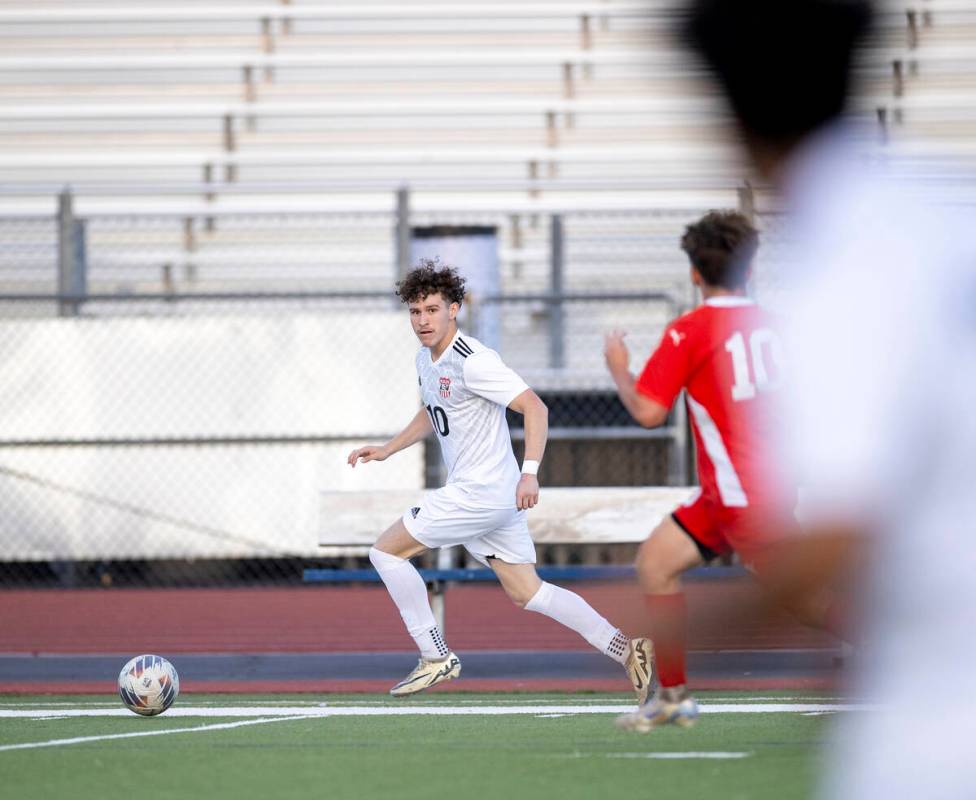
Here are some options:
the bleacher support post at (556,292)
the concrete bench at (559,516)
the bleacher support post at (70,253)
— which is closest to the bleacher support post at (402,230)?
the bleacher support post at (556,292)

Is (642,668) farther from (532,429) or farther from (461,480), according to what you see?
(461,480)

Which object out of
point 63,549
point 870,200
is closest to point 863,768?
point 870,200

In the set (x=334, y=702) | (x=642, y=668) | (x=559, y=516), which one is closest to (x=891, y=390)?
(x=642, y=668)

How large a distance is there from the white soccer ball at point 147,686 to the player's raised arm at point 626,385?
9.78 ft

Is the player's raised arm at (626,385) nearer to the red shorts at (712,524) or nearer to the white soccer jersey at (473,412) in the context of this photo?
the red shorts at (712,524)

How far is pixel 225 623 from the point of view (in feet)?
38.2

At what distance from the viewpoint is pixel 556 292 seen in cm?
1294

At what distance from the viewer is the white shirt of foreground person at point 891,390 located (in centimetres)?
150

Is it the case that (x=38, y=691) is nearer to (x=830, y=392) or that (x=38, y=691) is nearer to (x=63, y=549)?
(x=63, y=549)

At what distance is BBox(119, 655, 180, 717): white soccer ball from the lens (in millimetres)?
6539

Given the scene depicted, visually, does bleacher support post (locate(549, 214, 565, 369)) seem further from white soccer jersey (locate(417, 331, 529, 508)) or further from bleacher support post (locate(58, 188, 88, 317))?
white soccer jersey (locate(417, 331, 529, 508))

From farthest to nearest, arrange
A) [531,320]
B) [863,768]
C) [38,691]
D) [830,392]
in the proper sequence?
[531,320] < [38,691] < [863,768] < [830,392]

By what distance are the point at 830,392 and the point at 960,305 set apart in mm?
173

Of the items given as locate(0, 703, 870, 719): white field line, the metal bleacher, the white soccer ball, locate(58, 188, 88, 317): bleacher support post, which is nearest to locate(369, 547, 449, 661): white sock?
locate(0, 703, 870, 719): white field line
